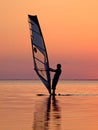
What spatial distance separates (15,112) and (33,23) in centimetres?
1570

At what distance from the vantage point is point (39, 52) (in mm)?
32844

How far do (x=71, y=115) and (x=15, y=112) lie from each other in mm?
2014

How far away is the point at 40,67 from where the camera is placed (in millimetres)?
32594

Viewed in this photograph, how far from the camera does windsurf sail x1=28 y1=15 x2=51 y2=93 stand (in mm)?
32344

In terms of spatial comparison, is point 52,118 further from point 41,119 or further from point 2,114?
point 2,114

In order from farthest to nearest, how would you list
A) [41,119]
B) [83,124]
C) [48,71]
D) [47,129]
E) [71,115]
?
1. [48,71]
2. [71,115]
3. [41,119]
4. [83,124]
5. [47,129]

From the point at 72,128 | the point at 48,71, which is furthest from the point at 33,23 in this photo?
the point at 72,128

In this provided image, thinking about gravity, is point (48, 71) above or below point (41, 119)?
below

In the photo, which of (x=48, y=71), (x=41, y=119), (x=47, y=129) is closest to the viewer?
(x=47, y=129)

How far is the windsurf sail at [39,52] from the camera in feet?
106

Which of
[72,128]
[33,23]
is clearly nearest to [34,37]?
[33,23]

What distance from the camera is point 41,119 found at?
51.8 ft

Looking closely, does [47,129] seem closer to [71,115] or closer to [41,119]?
[41,119]

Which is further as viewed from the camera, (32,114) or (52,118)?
(32,114)
